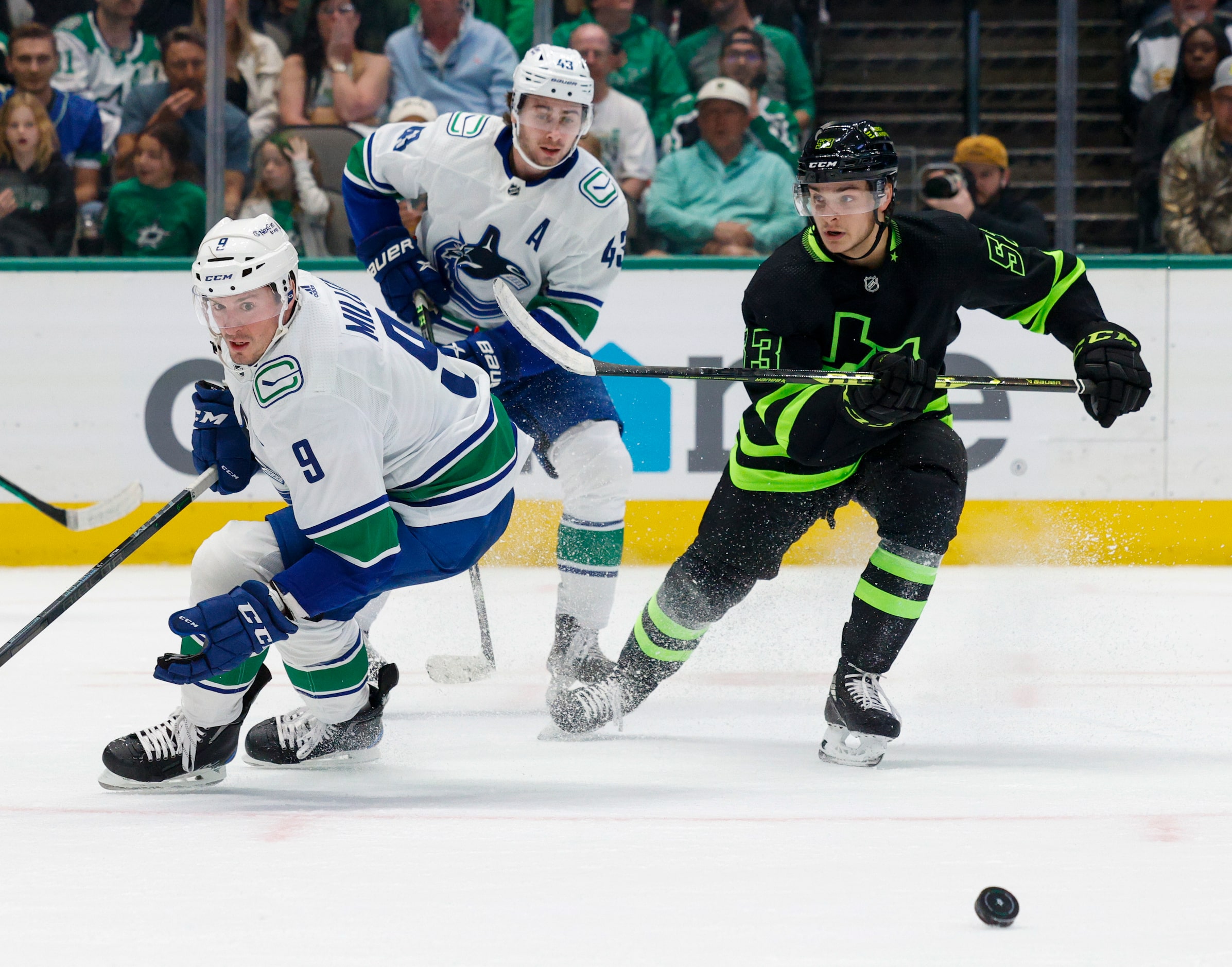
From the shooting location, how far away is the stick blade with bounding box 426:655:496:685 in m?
3.30

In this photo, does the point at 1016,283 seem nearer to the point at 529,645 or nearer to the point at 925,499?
the point at 925,499

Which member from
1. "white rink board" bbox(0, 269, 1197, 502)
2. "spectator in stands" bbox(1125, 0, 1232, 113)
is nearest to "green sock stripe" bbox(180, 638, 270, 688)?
"white rink board" bbox(0, 269, 1197, 502)

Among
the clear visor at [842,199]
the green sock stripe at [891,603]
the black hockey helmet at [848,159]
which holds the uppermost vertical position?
the black hockey helmet at [848,159]

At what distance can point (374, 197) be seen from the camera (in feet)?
10.8

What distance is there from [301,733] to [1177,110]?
3.94m

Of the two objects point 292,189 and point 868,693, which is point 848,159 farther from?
point 292,189

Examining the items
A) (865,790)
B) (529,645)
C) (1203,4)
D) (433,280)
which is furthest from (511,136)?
(1203,4)

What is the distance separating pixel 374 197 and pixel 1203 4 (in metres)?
3.35

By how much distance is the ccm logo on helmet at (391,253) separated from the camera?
10.5 feet

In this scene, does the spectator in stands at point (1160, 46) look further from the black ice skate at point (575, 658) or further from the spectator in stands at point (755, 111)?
the black ice skate at point (575, 658)

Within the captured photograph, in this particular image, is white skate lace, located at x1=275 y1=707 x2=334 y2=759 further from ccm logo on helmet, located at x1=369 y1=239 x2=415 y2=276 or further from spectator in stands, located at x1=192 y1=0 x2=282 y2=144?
spectator in stands, located at x1=192 y1=0 x2=282 y2=144

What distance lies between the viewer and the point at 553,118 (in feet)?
9.84

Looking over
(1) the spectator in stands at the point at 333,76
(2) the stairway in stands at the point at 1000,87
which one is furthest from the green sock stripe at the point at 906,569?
(1) the spectator in stands at the point at 333,76

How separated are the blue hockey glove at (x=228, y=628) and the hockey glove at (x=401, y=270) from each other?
A: 116 centimetres
